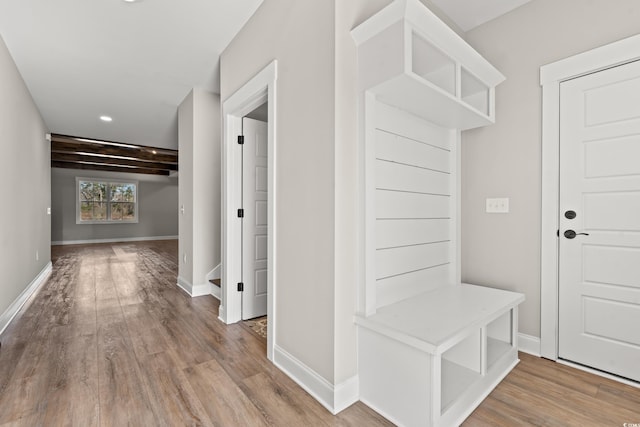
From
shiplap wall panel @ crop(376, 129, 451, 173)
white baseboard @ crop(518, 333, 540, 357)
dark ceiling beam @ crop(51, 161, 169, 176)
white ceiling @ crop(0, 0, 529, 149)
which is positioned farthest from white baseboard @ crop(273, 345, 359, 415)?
dark ceiling beam @ crop(51, 161, 169, 176)

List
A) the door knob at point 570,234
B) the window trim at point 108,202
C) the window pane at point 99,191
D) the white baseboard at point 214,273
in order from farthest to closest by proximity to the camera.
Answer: the window pane at point 99,191 → the window trim at point 108,202 → the white baseboard at point 214,273 → the door knob at point 570,234

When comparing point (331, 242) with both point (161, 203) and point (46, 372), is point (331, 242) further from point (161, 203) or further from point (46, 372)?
point (161, 203)

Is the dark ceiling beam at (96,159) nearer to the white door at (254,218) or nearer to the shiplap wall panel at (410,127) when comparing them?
the white door at (254,218)

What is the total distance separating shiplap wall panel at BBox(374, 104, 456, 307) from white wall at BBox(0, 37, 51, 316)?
3414 mm

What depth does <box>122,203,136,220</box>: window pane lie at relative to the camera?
10477 mm

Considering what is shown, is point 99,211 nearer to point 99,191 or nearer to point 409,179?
point 99,191

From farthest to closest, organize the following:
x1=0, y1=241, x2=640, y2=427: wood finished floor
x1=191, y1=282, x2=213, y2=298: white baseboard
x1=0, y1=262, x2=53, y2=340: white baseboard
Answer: x1=191, y1=282, x2=213, y2=298: white baseboard, x1=0, y1=262, x2=53, y2=340: white baseboard, x1=0, y1=241, x2=640, y2=427: wood finished floor

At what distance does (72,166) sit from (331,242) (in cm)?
1006

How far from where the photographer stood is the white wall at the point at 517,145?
6.82 ft

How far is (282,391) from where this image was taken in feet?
5.77

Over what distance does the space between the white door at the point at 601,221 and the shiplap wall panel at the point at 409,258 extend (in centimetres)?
79

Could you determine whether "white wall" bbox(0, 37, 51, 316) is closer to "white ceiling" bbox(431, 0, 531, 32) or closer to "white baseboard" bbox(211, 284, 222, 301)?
"white baseboard" bbox(211, 284, 222, 301)

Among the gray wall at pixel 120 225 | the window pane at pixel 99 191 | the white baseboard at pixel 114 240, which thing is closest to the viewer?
the gray wall at pixel 120 225

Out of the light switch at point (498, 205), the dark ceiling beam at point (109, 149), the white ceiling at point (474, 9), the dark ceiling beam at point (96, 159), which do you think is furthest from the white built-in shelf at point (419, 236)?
the dark ceiling beam at point (96, 159)
